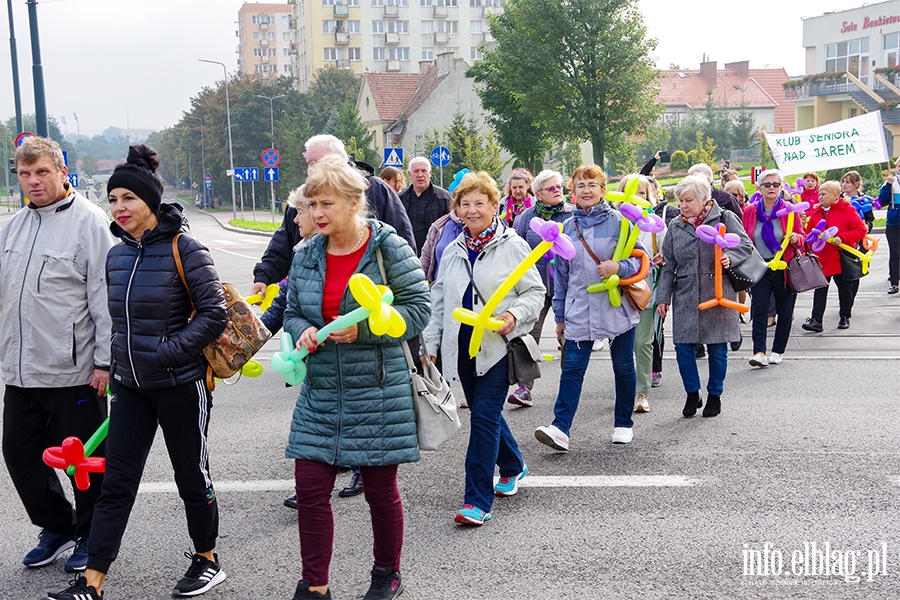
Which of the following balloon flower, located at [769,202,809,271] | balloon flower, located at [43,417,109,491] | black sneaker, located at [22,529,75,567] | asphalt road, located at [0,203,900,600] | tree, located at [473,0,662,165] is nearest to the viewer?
balloon flower, located at [43,417,109,491]

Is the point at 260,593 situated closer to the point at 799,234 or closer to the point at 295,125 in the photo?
the point at 799,234

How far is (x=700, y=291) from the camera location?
684cm

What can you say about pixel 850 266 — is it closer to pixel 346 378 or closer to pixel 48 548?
pixel 346 378

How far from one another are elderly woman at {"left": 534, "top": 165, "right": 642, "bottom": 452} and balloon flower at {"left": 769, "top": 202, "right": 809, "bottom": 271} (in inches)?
125

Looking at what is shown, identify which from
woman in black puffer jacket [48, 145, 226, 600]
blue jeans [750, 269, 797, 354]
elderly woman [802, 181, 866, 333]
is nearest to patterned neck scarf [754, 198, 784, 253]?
blue jeans [750, 269, 797, 354]

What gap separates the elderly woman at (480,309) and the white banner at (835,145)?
10.4m

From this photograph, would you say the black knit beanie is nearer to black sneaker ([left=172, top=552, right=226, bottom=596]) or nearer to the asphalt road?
black sneaker ([left=172, top=552, right=226, bottom=596])

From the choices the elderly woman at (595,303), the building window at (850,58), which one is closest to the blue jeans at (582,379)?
the elderly woman at (595,303)

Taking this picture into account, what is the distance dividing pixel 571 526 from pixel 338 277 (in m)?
1.90

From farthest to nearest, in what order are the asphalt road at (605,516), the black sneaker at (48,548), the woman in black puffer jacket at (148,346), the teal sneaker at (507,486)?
the teal sneaker at (507,486) < the black sneaker at (48,548) < the asphalt road at (605,516) < the woman in black puffer jacket at (148,346)

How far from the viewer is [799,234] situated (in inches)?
361

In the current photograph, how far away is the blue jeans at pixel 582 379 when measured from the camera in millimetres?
5762

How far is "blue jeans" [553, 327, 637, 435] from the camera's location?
5762 millimetres

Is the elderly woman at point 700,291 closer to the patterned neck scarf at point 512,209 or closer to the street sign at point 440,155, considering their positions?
the patterned neck scarf at point 512,209
